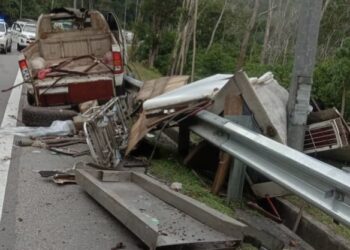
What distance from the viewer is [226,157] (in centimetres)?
584

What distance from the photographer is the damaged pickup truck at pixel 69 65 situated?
1045 cm

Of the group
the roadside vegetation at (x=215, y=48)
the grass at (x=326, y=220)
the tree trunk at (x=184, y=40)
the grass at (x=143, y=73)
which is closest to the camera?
the grass at (x=326, y=220)

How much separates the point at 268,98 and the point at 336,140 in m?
0.85

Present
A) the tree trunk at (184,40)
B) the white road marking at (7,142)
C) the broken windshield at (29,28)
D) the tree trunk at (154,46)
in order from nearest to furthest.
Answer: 1. the white road marking at (7,142)
2. the tree trunk at (184,40)
3. the tree trunk at (154,46)
4. the broken windshield at (29,28)

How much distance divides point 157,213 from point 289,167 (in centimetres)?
120

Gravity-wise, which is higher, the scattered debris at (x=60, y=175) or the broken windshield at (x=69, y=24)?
the broken windshield at (x=69, y=24)

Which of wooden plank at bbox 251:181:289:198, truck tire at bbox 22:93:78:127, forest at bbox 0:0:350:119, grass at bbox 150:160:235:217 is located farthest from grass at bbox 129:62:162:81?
wooden plank at bbox 251:181:289:198

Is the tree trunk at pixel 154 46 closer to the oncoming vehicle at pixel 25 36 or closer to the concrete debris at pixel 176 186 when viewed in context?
the oncoming vehicle at pixel 25 36

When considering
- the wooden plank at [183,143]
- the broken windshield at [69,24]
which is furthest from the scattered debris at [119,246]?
the broken windshield at [69,24]

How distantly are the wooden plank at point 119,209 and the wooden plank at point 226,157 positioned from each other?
123 centimetres

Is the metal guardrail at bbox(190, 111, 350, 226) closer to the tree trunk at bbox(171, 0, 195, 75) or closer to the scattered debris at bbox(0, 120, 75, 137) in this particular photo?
the scattered debris at bbox(0, 120, 75, 137)

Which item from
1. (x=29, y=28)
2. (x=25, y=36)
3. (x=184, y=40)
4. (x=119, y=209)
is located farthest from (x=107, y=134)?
(x=29, y=28)

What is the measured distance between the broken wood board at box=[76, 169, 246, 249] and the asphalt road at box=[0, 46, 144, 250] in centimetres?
12

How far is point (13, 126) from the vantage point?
29.9 feet
